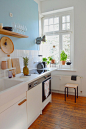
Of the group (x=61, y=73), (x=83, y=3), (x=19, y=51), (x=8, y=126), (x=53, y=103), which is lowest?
(x=53, y=103)

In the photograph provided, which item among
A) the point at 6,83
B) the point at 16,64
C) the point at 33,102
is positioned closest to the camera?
the point at 6,83

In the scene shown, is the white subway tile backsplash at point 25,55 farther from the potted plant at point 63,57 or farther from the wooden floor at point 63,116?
the wooden floor at point 63,116

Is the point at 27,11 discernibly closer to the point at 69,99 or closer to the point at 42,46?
the point at 42,46

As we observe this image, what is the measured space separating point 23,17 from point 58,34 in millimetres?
1446

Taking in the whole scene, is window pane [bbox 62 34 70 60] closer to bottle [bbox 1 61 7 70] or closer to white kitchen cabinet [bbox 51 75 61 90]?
white kitchen cabinet [bbox 51 75 61 90]

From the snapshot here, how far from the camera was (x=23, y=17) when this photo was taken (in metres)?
2.86

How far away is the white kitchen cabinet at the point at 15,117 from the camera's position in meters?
1.37

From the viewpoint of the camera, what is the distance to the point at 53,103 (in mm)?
3043

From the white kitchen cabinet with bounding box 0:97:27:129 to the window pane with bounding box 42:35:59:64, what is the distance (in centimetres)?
248

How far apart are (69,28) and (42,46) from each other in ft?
3.57

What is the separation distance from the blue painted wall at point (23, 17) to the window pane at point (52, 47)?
0.60 m

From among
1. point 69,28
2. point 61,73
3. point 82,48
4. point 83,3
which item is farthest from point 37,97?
point 83,3

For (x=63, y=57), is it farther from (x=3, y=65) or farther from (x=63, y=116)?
(x=3, y=65)

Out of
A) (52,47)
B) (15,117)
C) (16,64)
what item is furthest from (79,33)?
(15,117)
